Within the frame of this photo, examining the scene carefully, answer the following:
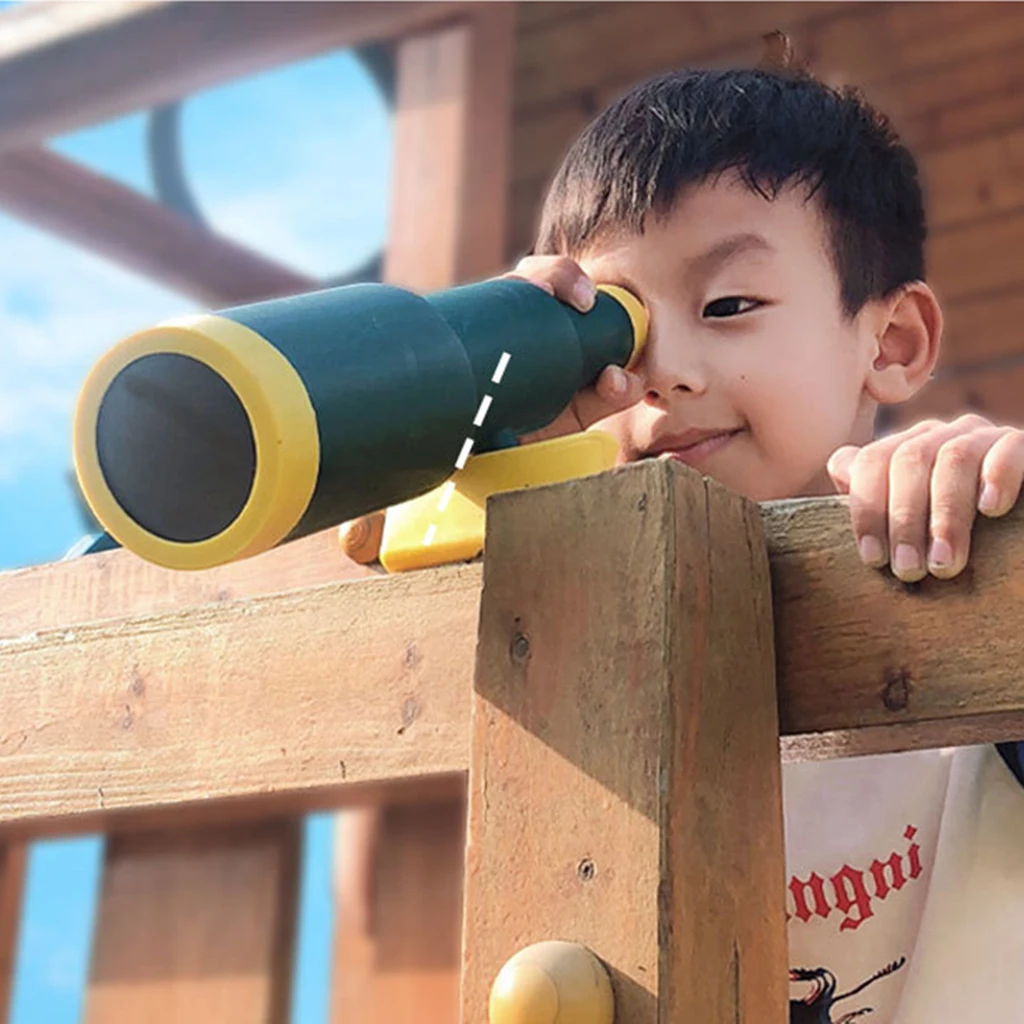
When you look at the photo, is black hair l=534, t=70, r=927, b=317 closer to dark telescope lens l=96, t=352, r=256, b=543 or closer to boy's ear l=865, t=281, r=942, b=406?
boy's ear l=865, t=281, r=942, b=406

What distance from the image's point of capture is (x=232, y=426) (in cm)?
55

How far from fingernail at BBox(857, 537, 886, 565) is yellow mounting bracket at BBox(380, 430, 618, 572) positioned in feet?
0.45

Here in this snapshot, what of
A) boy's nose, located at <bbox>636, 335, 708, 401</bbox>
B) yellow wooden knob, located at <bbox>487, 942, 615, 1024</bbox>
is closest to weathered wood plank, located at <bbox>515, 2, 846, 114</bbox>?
boy's nose, located at <bbox>636, 335, 708, 401</bbox>

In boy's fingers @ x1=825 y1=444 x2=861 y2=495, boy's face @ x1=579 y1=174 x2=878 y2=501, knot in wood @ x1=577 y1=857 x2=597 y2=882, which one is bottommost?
knot in wood @ x1=577 y1=857 x2=597 y2=882

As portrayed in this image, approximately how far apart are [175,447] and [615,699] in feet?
0.53

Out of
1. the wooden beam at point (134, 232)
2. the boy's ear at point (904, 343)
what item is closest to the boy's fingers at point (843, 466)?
the boy's ear at point (904, 343)

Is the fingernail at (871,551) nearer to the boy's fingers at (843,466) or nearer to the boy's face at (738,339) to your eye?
the boy's fingers at (843,466)

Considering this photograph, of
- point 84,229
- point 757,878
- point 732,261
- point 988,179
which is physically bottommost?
point 757,878

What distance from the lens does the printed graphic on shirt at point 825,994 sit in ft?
2.83

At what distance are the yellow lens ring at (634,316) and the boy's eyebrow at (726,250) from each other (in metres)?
0.14

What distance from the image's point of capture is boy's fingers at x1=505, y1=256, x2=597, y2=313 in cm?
74

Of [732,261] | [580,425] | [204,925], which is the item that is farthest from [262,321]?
[204,925]

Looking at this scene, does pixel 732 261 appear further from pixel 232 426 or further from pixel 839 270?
pixel 232 426

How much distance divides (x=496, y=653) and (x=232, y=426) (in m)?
0.11
